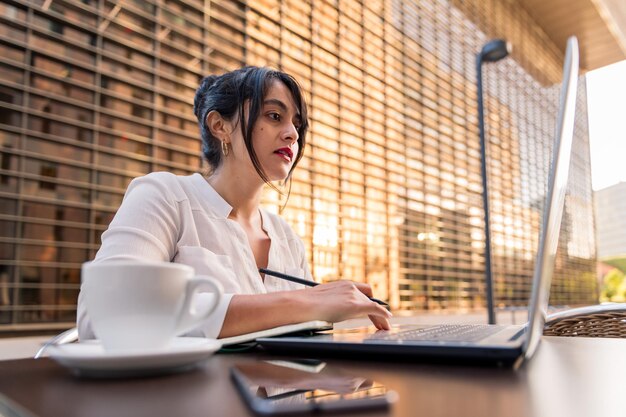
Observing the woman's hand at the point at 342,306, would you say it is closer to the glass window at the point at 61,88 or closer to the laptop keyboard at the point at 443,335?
the laptop keyboard at the point at 443,335

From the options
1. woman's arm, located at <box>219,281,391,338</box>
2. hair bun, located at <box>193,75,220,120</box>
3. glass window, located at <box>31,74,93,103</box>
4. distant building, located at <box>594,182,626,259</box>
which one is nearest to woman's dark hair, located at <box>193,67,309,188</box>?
hair bun, located at <box>193,75,220,120</box>

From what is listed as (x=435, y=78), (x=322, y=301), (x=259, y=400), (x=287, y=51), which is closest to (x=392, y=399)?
(x=259, y=400)

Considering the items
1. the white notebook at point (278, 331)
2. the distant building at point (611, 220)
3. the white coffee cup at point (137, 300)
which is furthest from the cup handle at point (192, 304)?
the distant building at point (611, 220)

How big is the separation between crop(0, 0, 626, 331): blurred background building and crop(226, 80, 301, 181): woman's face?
0.59m

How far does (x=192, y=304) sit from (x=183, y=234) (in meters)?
0.59

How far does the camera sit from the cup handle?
380mm

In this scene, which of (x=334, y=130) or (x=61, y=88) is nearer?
(x=61, y=88)

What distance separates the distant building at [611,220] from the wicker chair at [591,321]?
5.75m

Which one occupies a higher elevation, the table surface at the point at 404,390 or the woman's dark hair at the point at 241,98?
the woman's dark hair at the point at 241,98

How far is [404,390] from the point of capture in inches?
11.1

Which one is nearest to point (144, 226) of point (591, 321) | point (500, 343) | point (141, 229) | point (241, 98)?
point (141, 229)

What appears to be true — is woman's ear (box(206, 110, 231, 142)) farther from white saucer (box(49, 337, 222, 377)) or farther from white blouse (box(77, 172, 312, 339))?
white saucer (box(49, 337, 222, 377))

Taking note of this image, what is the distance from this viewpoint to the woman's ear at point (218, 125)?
1202 mm

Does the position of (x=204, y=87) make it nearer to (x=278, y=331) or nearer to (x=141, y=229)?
(x=141, y=229)
